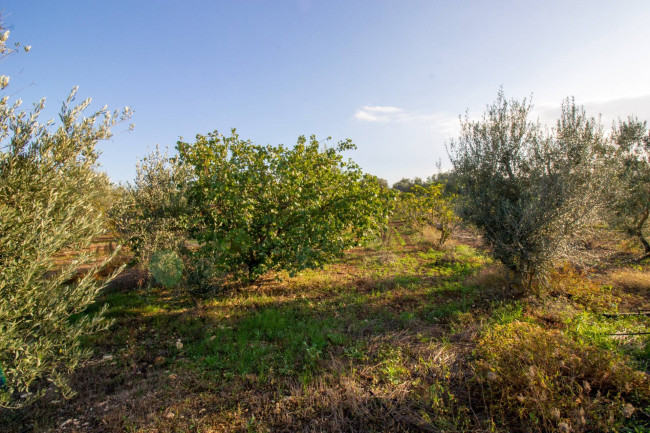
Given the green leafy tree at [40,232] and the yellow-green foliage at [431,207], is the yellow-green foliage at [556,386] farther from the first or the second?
the yellow-green foliage at [431,207]

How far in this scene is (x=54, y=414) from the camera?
4.29 m

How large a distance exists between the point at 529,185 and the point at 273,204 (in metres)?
7.12

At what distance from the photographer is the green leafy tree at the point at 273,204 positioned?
24.9 feet

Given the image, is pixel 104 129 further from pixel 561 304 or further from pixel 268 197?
pixel 561 304

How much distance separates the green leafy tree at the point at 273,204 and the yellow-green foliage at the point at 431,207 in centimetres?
777

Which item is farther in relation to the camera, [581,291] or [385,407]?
[581,291]

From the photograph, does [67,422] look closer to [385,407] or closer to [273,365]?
[273,365]

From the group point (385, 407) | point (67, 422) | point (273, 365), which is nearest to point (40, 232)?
point (67, 422)

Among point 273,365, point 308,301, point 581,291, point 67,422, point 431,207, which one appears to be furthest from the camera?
point 431,207

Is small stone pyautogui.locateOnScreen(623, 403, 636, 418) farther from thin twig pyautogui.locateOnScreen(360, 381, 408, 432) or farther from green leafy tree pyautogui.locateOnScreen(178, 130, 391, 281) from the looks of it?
green leafy tree pyautogui.locateOnScreen(178, 130, 391, 281)

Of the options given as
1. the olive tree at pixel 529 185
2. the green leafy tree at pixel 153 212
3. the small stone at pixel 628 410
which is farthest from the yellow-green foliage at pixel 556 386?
the green leafy tree at pixel 153 212

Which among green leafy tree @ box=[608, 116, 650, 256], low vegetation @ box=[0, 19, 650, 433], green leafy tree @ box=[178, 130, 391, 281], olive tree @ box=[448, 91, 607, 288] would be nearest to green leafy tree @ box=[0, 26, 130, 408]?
low vegetation @ box=[0, 19, 650, 433]

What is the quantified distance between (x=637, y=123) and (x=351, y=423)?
18.1m

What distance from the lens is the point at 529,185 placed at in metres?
8.07
